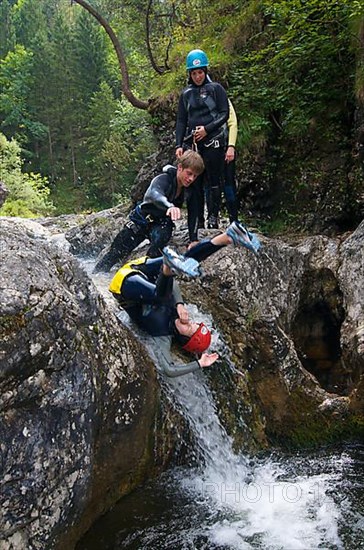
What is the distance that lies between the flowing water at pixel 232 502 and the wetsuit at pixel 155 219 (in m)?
1.30

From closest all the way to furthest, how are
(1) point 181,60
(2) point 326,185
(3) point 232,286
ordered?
1. (3) point 232,286
2. (2) point 326,185
3. (1) point 181,60

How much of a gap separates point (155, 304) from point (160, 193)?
4.25ft

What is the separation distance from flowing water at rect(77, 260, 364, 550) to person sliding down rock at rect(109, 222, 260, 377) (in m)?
0.21

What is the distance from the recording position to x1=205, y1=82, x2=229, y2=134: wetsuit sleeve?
6055 mm

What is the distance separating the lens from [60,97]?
139 feet

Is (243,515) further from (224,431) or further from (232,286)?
(232,286)

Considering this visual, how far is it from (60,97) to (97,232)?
3514cm

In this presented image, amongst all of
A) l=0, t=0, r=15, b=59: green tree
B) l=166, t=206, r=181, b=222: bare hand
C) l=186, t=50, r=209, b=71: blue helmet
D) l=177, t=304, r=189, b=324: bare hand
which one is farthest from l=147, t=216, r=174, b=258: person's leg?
l=0, t=0, r=15, b=59: green tree

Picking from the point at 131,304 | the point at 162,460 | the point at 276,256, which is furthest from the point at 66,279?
the point at 276,256

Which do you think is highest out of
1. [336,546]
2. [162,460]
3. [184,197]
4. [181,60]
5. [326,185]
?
[181,60]

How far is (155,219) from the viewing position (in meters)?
5.87

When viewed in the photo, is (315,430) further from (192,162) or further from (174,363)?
(192,162)

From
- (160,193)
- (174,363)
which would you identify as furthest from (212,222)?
(174,363)

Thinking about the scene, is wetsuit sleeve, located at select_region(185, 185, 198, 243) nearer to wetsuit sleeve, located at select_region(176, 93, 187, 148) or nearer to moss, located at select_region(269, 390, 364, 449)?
wetsuit sleeve, located at select_region(176, 93, 187, 148)
